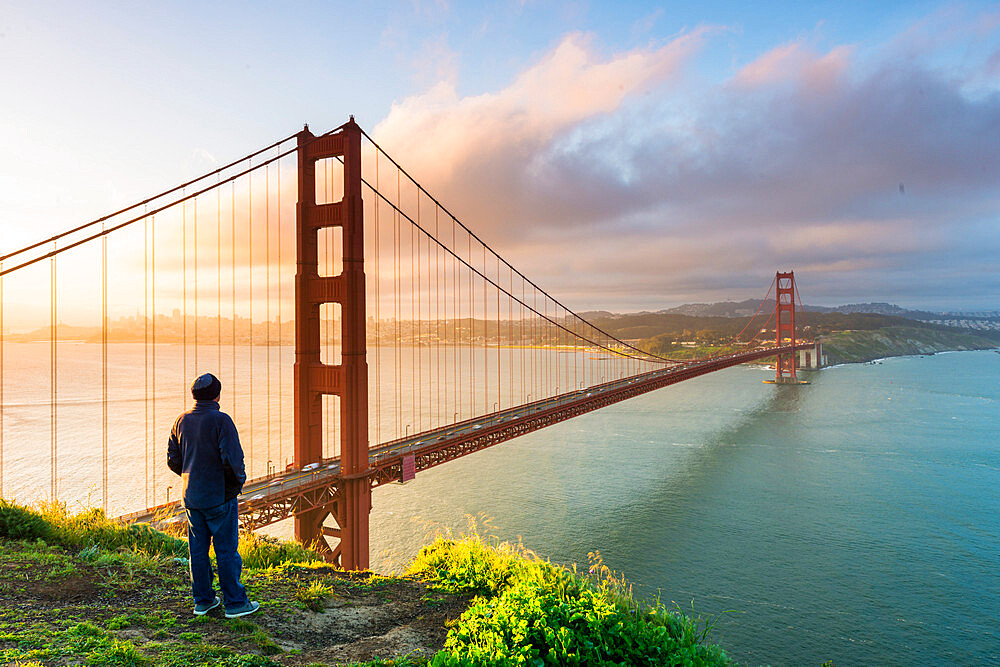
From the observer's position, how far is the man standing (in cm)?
340

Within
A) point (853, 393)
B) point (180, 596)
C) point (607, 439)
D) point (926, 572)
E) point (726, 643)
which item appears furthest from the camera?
point (853, 393)

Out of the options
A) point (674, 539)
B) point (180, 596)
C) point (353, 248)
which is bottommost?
point (674, 539)

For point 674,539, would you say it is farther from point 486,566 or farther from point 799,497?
point 486,566

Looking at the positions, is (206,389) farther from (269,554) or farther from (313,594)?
(269,554)

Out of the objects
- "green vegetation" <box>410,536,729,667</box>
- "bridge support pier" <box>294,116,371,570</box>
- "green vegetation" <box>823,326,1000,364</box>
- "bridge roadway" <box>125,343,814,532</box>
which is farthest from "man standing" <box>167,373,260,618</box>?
"green vegetation" <box>823,326,1000,364</box>

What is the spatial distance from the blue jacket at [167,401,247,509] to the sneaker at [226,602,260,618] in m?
0.74

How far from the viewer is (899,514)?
19.7 m

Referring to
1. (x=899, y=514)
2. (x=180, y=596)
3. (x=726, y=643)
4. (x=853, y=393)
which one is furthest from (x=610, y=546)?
(x=853, y=393)

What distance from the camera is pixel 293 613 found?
3.75 meters

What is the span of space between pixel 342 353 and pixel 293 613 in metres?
10.4

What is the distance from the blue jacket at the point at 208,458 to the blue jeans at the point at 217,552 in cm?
9

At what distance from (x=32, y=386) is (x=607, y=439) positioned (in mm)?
67771

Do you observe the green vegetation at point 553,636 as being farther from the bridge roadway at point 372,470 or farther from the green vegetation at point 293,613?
the bridge roadway at point 372,470

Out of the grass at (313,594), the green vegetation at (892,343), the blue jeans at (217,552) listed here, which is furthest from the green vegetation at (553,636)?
the green vegetation at (892,343)
